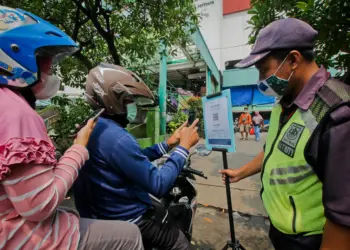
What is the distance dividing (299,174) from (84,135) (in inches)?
44.0

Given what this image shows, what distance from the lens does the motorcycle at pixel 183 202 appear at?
71.7 inches

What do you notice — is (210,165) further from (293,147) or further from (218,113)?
(293,147)

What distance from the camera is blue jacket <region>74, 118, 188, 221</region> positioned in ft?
4.16

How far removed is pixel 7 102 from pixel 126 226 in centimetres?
81

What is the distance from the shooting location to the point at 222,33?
2075 centimetres

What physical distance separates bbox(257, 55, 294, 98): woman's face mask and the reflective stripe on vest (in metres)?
0.20

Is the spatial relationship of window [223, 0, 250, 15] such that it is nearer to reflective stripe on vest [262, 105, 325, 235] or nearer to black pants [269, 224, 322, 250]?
reflective stripe on vest [262, 105, 325, 235]

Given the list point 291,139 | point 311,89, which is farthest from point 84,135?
point 311,89

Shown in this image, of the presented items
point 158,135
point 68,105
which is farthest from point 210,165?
point 68,105

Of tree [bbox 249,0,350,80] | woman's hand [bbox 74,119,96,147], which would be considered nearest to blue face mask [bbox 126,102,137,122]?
woman's hand [bbox 74,119,96,147]

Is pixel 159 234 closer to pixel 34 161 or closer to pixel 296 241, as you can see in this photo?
pixel 296 241

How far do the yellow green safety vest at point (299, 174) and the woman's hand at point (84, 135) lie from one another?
104 cm

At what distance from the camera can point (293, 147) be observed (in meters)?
1.10

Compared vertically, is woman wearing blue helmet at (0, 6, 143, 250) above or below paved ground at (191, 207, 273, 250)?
above
